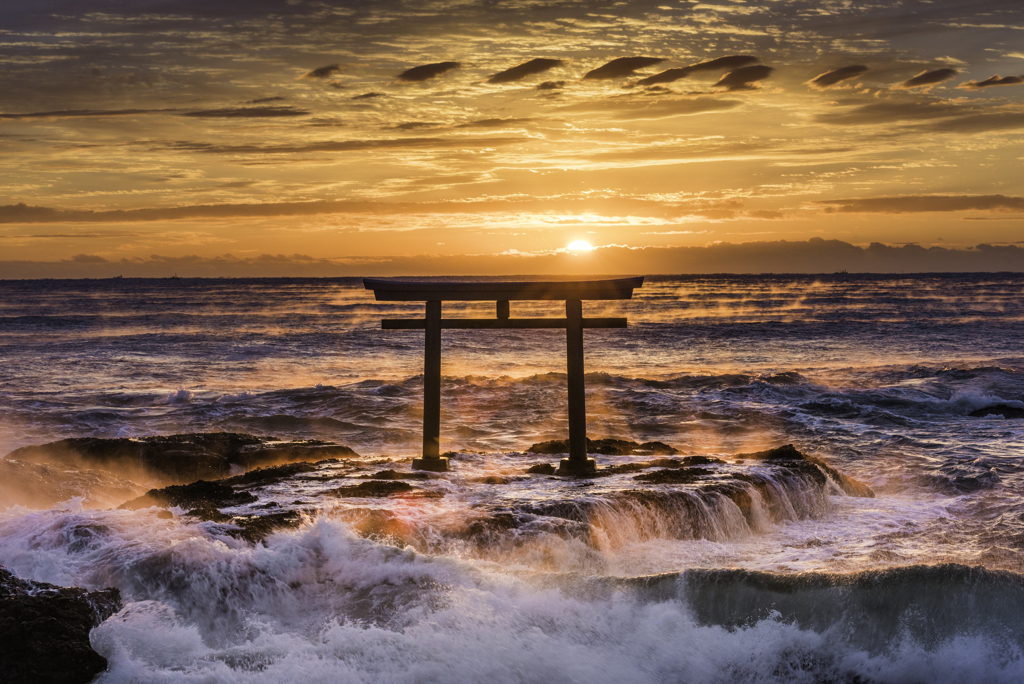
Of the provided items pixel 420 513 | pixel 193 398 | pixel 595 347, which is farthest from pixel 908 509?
pixel 595 347

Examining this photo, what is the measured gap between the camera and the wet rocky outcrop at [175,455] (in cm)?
1178

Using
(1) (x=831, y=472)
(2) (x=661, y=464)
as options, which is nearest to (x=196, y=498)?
(2) (x=661, y=464)

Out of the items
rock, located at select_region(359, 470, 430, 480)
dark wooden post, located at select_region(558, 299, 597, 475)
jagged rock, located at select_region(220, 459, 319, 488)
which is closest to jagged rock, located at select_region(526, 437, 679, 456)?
dark wooden post, located at select_region(558, 299, 597, 475)

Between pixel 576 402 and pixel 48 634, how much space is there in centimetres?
734

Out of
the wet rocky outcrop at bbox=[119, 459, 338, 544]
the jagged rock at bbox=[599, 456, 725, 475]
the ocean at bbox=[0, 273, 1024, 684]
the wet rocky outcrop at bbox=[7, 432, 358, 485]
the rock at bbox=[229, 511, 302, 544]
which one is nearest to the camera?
the ocean at bbox=[0, 273, 1024, 684]

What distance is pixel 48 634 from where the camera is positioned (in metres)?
5.92

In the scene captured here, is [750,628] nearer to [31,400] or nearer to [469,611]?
[469,611]

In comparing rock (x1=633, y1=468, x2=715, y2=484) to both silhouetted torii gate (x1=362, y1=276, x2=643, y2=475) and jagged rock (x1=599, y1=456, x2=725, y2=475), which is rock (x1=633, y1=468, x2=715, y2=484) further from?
silhouetted torii gate (x1=362, y1=276, x2=643, y2=475)

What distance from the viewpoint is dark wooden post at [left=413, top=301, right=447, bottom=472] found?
37.7 feet

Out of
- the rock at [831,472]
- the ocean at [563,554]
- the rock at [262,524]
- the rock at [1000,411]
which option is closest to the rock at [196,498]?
the ocean at [563,554]

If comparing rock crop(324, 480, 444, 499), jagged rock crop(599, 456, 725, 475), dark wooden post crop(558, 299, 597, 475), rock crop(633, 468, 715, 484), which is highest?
dark wooden post crop(558, 299, 597, 475)

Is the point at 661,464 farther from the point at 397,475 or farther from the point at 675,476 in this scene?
the point at 397,475

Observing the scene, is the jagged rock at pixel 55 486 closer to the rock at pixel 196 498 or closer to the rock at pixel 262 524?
the rock at pixel 196 498

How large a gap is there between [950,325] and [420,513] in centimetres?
4614
